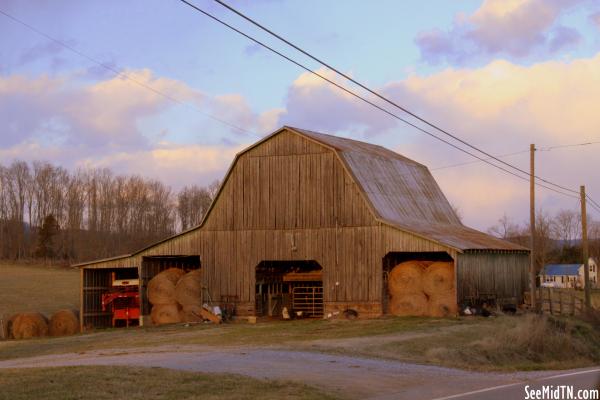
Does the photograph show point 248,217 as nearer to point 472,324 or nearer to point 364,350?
point 472,324

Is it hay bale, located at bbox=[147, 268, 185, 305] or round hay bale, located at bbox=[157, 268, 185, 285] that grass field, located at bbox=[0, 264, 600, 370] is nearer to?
hay bale, located at bbox=[147, 268, 185, 305]

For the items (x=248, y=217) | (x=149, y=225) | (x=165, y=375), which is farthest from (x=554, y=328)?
(x=149, y=225)

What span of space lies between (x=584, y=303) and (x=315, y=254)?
640 inches

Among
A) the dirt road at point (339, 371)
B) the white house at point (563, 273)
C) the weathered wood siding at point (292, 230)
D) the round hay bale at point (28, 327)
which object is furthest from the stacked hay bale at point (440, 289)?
the white house at point (563, 273)

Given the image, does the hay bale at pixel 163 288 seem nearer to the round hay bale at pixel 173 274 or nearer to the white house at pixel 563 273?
the round hay bale at pixel 173 274

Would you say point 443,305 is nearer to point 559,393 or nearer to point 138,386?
point 559,393

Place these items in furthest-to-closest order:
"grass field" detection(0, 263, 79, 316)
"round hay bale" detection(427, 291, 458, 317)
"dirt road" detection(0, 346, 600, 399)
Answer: "grass field" detection(0, 263, 79, 316)
"round hay bale" detection(427, 291, 458, 317)
"dirt road" detection(0, 346, 600, 399)

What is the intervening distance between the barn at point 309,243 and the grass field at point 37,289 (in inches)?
688

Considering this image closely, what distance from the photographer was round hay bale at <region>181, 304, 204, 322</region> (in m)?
42.2

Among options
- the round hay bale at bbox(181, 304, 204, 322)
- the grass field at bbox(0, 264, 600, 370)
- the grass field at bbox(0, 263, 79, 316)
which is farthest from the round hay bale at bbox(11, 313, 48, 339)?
Result: the grass field at bbox(0, 263, 79, 316)

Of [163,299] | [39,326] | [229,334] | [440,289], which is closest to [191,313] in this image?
[163,299]

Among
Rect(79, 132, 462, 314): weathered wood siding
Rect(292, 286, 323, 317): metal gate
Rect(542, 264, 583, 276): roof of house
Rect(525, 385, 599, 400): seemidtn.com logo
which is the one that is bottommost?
Rect(525, 385, 599, 400): seemidtn.com logo

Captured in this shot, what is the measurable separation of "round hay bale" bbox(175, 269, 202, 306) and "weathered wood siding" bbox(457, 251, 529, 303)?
42.1 feet

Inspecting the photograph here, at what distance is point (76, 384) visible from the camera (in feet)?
54.1
